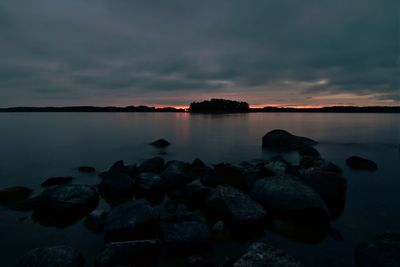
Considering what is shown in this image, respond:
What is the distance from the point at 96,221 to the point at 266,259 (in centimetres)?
509

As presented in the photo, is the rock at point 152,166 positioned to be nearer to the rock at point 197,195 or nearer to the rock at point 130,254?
the rock at point 197,195

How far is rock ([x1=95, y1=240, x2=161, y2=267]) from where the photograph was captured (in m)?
5.00

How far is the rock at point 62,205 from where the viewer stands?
7.59 m

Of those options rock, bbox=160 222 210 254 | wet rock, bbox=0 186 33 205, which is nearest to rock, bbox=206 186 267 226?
rock, bbox=160 222 210 254

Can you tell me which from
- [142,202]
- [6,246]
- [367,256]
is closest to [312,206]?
[367,256]

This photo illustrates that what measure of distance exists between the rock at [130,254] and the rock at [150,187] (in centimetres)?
397

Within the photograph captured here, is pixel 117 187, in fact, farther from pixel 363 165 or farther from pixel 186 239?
pixel 363 165

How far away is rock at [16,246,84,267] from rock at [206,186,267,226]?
401 cm

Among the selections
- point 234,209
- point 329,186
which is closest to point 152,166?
point 234,209

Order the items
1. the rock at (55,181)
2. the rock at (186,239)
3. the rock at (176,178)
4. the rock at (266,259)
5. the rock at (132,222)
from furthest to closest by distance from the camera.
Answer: the rock at (55,181) < the rock at (176,178) < the rock at (132,222) < the rock at (186,239) < the rock at (266,259)

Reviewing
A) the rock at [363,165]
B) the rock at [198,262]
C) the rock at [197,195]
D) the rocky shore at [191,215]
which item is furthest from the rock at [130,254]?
the rock at [363,165]

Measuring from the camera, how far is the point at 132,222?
6.31 metres

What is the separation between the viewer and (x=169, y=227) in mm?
6086

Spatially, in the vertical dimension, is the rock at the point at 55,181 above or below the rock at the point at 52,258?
below
